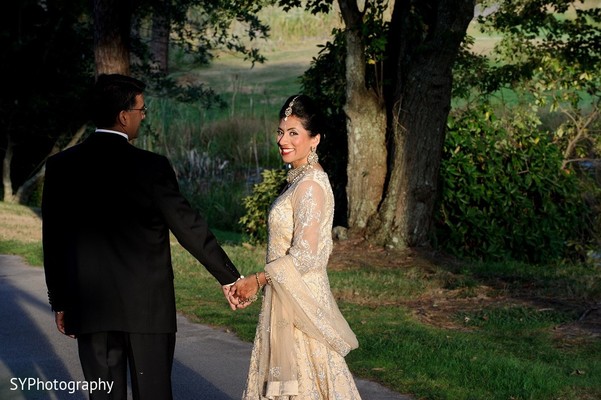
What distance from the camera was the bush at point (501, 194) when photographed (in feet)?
49.1

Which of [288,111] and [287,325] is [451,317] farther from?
[288,111]

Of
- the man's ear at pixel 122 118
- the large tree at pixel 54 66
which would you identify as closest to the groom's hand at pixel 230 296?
the man's ear at pixel 122 118

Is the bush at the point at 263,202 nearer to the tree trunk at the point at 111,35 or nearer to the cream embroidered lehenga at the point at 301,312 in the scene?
the tree trunk at the point at 111,35

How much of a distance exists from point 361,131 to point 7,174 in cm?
1191

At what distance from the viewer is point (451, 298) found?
449 inches

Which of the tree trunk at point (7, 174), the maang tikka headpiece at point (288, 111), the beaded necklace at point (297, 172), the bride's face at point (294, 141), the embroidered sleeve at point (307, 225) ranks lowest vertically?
the tree trunk at point (7, 174)

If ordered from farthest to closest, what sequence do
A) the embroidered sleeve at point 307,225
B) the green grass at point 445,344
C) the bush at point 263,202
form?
the bush at point 263,202 < the green grass at point 445,344 < the embroidered sleeve at point 307,225

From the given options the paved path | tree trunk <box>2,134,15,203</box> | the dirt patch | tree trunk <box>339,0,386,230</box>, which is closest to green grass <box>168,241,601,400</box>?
the dirt patch

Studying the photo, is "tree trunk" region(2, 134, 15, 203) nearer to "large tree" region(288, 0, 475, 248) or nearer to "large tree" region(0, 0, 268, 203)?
"large tree" region(0, 0, 268, 203)

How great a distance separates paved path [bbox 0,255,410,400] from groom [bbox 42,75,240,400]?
7.04 feet

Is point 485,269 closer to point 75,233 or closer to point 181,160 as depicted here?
point 75,233

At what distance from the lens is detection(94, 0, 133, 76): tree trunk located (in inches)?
650

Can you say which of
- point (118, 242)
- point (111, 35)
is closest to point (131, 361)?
point (118, 242)

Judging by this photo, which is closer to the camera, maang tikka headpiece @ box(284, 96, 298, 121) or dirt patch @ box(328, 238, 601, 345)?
maang tikka headpiece @ box(284, 96, 298, 121)
